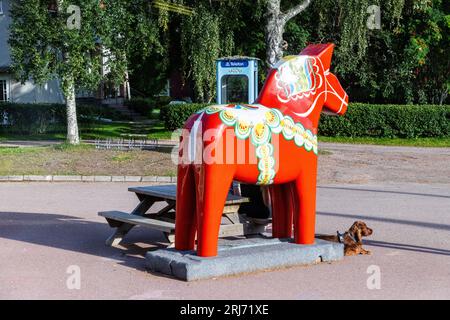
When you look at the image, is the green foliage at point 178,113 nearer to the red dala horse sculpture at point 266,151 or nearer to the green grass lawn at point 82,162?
the green grass lawn at point 82,162

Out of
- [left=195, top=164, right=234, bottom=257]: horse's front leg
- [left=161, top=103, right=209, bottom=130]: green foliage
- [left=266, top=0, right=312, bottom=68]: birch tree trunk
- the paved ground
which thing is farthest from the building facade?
[left=195, top=164, right=234, bottom=257]: horse's front leg

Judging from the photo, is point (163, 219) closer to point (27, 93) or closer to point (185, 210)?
point (185, 210)

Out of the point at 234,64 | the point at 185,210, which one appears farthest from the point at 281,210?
the point at 234,64

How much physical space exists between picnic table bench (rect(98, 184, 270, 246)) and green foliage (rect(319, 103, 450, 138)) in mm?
19169

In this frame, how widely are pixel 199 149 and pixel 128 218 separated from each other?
78.4 inches

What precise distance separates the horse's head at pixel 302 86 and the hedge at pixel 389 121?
773 inches

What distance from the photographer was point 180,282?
6984 mm

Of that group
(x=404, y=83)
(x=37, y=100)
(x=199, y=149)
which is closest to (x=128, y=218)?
(x=199, y=149)

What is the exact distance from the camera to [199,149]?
23.2 feet

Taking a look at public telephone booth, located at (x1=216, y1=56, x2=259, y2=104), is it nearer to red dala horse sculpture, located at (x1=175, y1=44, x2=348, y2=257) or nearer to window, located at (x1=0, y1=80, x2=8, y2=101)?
red dala horse sculpture, located at (x1=175, y1=44, x2=348, y2=257)

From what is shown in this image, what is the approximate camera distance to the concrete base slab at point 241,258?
7.05 meters

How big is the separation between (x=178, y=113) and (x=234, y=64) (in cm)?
959

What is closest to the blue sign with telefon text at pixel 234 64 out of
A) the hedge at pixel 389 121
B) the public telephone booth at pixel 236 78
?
the public telephone booth at pixel 236 78
